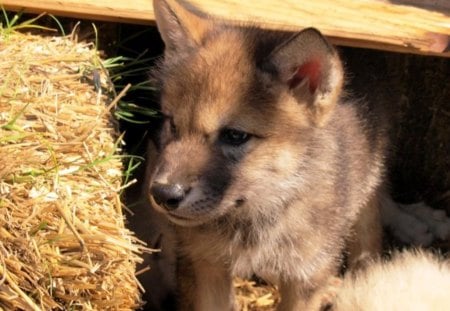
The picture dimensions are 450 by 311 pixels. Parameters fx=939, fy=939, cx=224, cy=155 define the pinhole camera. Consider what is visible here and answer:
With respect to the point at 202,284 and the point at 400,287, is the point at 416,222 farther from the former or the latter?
the point at 202,284

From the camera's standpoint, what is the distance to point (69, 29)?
4.21 m

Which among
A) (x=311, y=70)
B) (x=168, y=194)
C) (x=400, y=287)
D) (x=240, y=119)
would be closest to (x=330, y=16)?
(x=311, y=70)

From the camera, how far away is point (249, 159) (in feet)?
11.9

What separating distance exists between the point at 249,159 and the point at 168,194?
41 cm

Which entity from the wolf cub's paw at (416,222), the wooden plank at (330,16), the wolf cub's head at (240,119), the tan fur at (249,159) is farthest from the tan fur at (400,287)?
the wooden plank at (330,16)

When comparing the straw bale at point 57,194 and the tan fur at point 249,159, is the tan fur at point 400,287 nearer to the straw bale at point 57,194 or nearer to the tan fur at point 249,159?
the tan fur at point 249,159

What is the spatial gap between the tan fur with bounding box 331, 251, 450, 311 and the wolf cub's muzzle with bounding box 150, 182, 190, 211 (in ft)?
3.80

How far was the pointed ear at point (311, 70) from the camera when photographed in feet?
11.6

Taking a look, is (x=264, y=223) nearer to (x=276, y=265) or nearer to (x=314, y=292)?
(x=276, y=265)

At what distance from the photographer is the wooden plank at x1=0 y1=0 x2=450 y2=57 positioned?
13.2 ft

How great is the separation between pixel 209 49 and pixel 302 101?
47cm

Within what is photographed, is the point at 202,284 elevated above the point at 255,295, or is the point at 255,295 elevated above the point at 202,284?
the point at 202,284

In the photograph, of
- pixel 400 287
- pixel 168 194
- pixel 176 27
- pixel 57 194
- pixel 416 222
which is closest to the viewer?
pixel 57 194

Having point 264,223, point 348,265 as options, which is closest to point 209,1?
point 264,223
